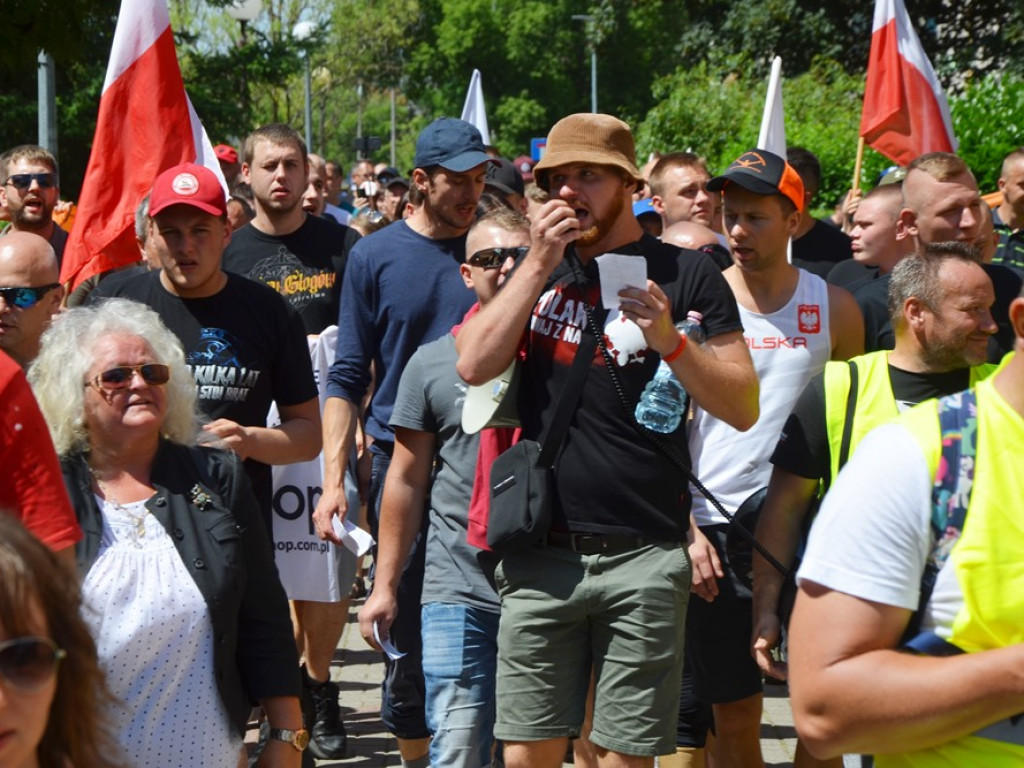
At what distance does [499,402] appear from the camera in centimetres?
436

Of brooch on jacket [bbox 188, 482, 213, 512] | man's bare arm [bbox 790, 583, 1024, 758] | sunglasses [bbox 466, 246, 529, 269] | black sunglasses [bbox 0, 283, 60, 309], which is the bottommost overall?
man's bare arm [bbox 790, 583, 1024, 758]

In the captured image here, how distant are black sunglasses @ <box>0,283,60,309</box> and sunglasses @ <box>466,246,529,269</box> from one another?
136 centimetres

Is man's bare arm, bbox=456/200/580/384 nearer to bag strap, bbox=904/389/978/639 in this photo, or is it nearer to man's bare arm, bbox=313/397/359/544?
man's bare arm, bbox=313/397/359/544

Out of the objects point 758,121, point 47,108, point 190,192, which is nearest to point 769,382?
point 190,192

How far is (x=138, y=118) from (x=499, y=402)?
3.74 metres

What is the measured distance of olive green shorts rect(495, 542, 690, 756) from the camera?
425 cm

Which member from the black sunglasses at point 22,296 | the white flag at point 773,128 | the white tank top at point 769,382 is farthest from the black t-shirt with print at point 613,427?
the white flag at point 773,128

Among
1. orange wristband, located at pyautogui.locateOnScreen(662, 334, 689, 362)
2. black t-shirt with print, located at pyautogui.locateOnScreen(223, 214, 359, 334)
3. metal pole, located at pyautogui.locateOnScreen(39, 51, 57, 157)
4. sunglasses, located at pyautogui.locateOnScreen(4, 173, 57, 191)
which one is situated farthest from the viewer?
metal pole, located at pyautogui.locateOnScreen(39, 51, 57, 157)

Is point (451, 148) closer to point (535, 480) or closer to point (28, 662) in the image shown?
point (535, 480)

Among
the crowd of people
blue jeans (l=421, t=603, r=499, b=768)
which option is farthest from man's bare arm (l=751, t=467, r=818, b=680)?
blue jeans (l=421, t=603, r=499, b=768)

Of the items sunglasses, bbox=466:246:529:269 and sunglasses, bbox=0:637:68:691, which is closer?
sunglasses, bbox=0:637:68:691

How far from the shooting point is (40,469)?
3064mm

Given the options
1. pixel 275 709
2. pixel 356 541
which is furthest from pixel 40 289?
pixel 275 709

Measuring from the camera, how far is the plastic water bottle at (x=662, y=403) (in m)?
4.23
